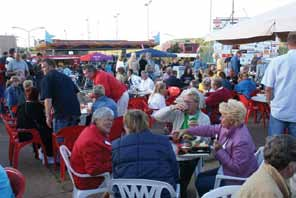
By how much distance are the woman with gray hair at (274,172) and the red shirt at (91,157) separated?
1.66 meters

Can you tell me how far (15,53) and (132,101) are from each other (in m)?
4.51

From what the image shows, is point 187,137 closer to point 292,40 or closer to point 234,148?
point 234,148

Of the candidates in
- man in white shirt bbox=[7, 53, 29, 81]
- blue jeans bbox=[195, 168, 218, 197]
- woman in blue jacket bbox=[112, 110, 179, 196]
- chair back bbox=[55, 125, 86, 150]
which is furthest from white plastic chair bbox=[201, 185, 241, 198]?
man in white shirt bbox=[7, 53, 29, 81]

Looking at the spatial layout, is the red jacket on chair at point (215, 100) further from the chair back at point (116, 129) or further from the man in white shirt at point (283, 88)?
the man in white shirt at point (283, 88)

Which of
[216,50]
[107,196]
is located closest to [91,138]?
[107,196]

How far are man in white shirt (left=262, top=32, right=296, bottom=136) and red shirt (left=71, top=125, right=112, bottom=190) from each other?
71.8 inches

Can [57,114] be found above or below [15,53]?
below

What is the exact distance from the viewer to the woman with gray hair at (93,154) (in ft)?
11.3

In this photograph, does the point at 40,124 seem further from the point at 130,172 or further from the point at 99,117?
the point at 130,172

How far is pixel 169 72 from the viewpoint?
1139cm

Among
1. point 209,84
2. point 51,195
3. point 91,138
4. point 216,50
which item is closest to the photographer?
point 91,138

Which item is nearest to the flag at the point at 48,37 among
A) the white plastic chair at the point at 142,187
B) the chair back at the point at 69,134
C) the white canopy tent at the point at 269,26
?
the white canopy tent at the point at 269,26

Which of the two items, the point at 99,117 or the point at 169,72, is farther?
the point at 169,72

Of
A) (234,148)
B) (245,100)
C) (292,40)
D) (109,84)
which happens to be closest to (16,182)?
(234,148)
